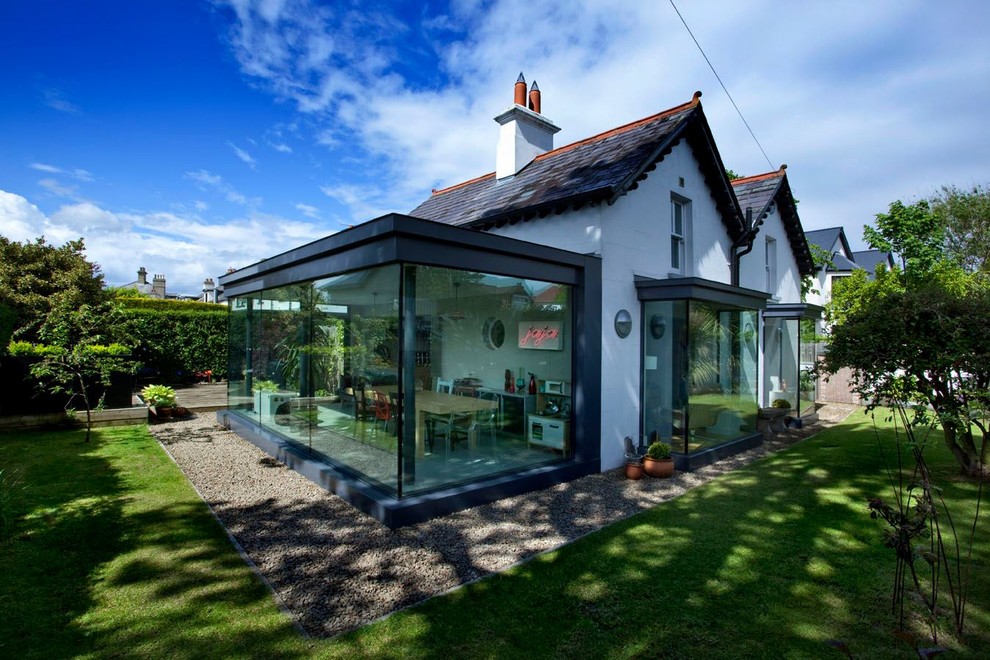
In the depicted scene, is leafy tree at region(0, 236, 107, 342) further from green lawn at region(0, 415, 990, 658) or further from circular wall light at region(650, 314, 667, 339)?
circular wall light at region(650, 314, 667, 339)

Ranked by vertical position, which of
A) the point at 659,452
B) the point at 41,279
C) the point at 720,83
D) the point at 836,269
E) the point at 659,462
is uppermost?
the point at 720,83

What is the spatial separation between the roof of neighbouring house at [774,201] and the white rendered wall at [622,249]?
4881 millimetres

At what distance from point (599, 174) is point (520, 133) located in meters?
4.43

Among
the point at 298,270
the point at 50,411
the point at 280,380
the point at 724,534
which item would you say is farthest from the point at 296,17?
the point at 724,534

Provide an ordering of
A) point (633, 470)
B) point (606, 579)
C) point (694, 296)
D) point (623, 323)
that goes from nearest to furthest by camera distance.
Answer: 1. point (606, 579)
2. point (633, 470)
3. point (694, 296)
4. point (623, 323)

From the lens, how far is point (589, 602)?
379cm

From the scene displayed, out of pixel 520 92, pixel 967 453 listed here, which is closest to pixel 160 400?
pixel 520 92

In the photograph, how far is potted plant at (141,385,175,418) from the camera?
36.6 feet

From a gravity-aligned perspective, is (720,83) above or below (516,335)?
above

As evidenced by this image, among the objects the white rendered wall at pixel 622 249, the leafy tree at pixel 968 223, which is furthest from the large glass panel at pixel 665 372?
the leafy tree at pixel 968 223

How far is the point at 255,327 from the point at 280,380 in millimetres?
1840

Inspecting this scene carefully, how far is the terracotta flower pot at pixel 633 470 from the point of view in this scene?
7.28 metres

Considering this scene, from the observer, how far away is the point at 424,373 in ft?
19.4

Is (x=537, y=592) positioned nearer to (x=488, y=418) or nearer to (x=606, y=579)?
(x=606, y=579)
